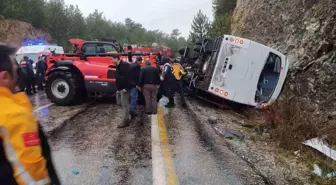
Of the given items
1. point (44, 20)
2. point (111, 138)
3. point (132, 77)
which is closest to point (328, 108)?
point (132, 77)

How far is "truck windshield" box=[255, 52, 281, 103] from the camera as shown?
10.7 m

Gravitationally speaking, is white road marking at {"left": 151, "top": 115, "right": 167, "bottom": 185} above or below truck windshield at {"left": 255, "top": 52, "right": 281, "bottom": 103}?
below

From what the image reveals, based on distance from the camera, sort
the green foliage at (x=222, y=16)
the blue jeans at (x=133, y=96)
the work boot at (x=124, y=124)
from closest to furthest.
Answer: the work boot at (x=124, y=124) < the blue jeans at (x=133, y=96) < the green foliage at (x=222, y=16)

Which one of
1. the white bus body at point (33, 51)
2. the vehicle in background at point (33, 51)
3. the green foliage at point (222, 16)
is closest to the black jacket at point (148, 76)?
the vehicle in background at point (33, 51)

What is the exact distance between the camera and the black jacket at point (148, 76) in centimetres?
859

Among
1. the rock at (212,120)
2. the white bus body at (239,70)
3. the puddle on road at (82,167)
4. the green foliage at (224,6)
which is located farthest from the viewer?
the green foliage at (224,6)

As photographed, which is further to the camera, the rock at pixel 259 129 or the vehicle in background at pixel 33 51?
the vehicle in background at pixel 33 51

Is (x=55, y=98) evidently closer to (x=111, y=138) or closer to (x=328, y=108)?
(x=111, y=138)

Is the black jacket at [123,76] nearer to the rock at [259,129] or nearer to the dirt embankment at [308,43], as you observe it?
the rock at [259,129]

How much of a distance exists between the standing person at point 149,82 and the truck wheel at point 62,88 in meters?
2.46

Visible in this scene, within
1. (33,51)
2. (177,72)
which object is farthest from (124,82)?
(33,51)

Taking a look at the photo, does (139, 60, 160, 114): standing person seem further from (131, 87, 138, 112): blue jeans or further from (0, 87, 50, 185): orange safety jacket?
(0, 87, 50, 185): orange safety jacket

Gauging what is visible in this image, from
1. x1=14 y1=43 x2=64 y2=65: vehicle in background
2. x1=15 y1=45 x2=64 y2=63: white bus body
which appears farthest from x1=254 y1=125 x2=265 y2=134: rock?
x1=15 y1=45 x2=64 y2=63: white bus body

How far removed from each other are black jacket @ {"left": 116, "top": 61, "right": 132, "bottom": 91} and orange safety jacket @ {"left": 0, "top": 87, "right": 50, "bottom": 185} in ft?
20.7
